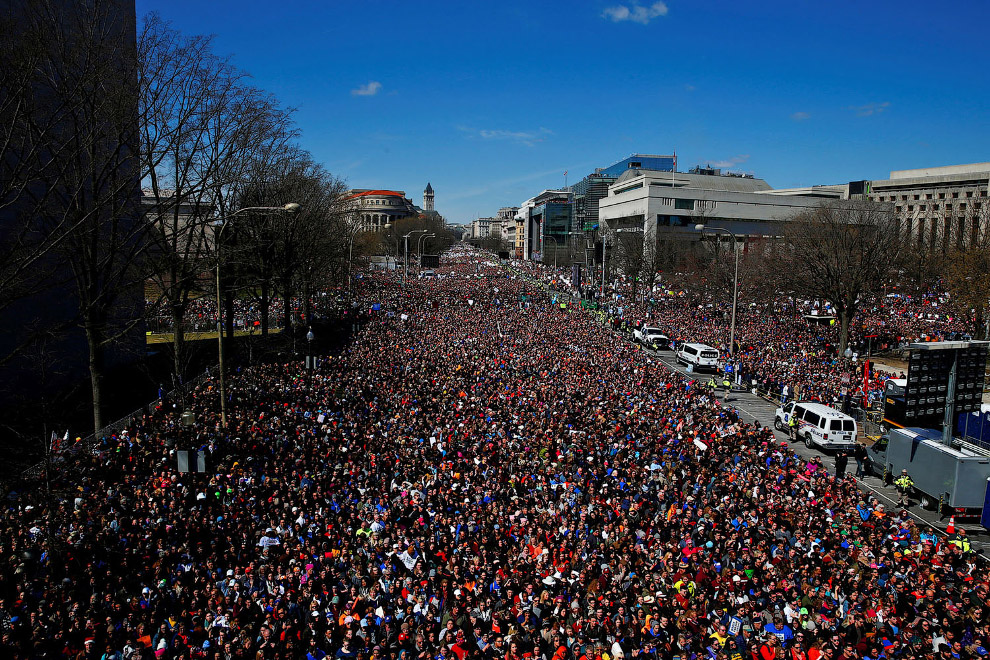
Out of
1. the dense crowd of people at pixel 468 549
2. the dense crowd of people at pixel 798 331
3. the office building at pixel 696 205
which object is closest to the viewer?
the dense crowd of people at pixel 468 549

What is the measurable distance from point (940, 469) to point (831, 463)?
4.02 meters

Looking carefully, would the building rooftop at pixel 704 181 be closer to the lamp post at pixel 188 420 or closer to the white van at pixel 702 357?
the white van at pixel 702 357

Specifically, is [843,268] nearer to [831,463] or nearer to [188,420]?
[831,463]

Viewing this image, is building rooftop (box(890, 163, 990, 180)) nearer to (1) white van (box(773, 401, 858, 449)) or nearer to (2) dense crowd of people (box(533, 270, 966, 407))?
(2) dense crowd of people (box(533, 270, 966, 407))

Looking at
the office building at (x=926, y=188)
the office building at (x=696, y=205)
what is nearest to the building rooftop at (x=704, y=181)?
the office building at (x=696, y=205)

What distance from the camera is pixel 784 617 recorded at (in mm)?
7809

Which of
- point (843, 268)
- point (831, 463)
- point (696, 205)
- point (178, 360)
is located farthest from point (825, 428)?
point (696, 205)

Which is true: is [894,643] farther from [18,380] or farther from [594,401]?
[18,380]

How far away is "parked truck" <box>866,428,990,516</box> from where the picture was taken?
12602mm

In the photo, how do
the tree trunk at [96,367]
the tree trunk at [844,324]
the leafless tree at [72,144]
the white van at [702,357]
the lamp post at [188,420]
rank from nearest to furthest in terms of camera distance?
the leafless tree at [72,144] < the lamp post at [188,420] < the tree trunk at [96,367] < the white van at [702,357] < the tree trunk at [844,324]

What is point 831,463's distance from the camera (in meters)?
17.1

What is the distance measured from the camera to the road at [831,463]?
12.5 metres

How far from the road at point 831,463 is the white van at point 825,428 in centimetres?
37

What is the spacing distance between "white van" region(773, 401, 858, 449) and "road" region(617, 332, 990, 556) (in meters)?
0.37
